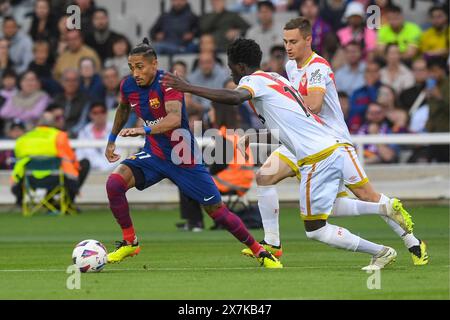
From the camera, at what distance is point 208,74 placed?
23.8 metres

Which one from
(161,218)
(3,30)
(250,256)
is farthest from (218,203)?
(3,30)

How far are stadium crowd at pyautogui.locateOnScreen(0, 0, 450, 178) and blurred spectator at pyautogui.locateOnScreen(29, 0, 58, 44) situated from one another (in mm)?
25

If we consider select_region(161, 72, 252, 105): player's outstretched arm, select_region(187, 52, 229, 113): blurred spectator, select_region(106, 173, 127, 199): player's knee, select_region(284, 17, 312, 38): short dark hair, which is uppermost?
select_region(284, 17, 312, 38): short dark hair

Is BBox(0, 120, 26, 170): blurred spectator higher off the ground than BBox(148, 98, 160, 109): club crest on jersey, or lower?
lower

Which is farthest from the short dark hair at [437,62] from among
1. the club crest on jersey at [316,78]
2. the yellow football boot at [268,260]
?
the yellow football boot at [268,260]

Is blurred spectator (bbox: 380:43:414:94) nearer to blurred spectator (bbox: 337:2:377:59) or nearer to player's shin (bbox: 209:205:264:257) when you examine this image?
blurred spectator (bbox: 337:2:377:59)

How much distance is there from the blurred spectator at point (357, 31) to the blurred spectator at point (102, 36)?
179 inches

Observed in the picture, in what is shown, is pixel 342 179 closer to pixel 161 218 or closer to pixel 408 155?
pixel 161 218

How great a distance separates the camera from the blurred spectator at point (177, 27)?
2564 centimetres

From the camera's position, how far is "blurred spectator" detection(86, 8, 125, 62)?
83.8 ft

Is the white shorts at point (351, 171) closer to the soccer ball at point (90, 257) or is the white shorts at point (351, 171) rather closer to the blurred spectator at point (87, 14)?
the soccer ball at point (90, 257)

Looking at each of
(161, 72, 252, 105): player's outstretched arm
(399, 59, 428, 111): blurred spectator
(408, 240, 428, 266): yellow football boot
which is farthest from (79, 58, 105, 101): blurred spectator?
(161, 72, 252, 105): player's outstretched arm

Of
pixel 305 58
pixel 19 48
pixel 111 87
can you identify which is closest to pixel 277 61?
pixel 111 87

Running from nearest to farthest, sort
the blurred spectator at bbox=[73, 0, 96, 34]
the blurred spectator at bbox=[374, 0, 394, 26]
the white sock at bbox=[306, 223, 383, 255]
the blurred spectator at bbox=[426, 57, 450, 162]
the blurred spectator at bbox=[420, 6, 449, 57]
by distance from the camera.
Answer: the white sock at bbox=[306, 223, 383, 255], the blurred spectator at bbox=[426, 57, 450, 162], the blurred spectator at bbox=[420, 6, 449, 57], the blurred spectator at bbox=[374, 0, 394, 26], the blurred spectator at bbox=[73, 0, 96, 34]
